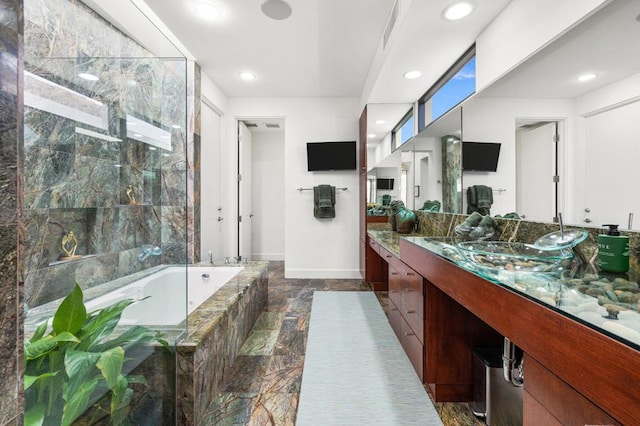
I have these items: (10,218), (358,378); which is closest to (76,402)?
(10,218)

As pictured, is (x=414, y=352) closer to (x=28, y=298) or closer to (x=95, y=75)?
(x=28, y=298)

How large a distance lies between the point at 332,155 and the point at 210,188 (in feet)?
5.60

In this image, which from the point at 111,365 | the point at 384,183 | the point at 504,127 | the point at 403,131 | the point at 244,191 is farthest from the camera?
the point at 244,191

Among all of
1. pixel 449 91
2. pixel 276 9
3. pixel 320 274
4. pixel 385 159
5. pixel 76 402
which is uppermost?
pixel 276 9

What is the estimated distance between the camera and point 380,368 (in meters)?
1.74

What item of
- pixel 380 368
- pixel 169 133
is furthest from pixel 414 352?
pixel 169 133

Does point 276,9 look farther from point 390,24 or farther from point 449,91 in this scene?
point 449,91

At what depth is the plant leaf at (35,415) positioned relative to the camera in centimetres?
71

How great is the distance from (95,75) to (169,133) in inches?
30.0

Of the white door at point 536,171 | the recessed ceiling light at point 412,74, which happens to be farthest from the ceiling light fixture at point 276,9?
the white door at point 536,171

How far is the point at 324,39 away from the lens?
2459 millimetres

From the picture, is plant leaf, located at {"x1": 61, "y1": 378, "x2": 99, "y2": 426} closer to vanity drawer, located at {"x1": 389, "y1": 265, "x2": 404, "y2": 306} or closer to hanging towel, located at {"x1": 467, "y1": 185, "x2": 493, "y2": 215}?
vanity drawer, located at {"x1": 389, "y1": 265, "x2": 404, "y2": 306}

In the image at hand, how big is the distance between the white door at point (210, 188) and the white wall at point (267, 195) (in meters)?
1.25

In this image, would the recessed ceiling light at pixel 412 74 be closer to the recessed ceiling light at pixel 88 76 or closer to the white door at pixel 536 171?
the white door at pixel 536 171
